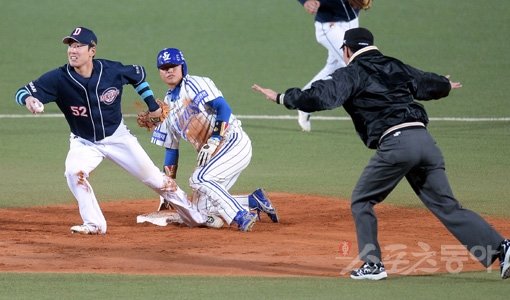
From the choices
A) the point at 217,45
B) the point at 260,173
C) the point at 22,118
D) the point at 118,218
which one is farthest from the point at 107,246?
the point at 217,45

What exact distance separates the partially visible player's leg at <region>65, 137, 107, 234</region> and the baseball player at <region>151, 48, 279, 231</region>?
77 centimetres

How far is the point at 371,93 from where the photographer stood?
841 cm

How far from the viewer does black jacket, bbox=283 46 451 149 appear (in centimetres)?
824

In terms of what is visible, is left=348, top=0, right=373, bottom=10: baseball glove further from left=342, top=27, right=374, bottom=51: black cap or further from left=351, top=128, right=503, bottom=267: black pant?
left=351, top=128, right=503, bottom=267: black pant

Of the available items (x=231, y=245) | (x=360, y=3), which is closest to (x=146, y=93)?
(x=231, y=245)

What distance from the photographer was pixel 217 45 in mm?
22047

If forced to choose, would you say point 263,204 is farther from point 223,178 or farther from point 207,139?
point 207,139

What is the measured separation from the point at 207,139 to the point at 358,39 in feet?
8.67

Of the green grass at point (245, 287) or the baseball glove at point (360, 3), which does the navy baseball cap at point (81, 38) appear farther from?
the baseball glove at point (360, 3)

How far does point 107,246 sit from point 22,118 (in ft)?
26.0

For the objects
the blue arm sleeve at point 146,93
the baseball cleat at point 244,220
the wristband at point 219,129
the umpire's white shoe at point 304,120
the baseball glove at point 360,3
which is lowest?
the umpire's white shoe at point 304,120

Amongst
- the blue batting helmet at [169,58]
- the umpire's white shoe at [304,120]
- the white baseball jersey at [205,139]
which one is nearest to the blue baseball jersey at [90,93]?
the blue batting helmet at [169,58]

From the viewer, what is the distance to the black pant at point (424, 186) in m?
8.35

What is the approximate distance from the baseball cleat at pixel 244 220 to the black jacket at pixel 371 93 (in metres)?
2.14
